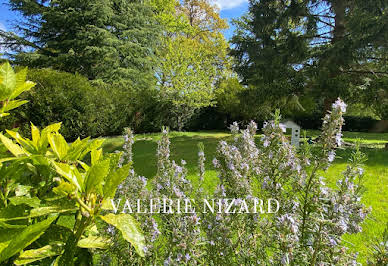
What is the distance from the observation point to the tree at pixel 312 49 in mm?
8320

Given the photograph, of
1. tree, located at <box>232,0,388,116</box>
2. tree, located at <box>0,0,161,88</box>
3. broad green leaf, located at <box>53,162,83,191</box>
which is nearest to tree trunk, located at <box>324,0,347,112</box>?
tree, located at <box>232,0,388,116</box>

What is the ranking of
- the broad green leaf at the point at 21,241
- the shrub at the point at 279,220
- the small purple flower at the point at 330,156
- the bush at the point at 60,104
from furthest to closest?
the bush at the point at 60,104
the small purple flower at the point at 330,156
the shrub at the point at 279,220
the broad green leaf at the point at 21,241

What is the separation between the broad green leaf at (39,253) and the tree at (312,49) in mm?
9418

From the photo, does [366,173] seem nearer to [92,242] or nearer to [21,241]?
[92,242]

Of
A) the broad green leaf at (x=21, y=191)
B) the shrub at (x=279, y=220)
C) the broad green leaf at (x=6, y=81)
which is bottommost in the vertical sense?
the shrub at (x=279, y=220)

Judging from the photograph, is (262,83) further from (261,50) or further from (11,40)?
(11,40)

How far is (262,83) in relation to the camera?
11.0 metres

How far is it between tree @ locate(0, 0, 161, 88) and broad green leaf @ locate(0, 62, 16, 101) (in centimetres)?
1683

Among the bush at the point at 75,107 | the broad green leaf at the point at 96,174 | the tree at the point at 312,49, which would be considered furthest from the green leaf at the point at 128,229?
the tree at the point at 312,49

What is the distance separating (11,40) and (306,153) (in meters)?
21.2

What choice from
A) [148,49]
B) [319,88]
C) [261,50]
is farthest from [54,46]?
[319,88]

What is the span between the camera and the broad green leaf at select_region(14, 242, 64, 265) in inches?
29.8

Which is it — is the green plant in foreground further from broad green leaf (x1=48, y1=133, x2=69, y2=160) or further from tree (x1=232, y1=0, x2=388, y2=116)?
tree (x1=232, y1=0, x2=388, y2=116)

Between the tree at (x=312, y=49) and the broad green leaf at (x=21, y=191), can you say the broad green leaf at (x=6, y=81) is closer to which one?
the broad green leaf at (x=21, y=191)
